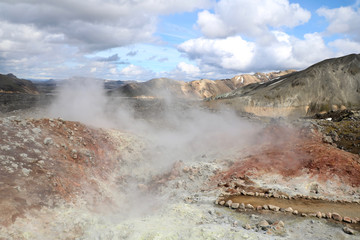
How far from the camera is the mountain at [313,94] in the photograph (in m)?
61.0

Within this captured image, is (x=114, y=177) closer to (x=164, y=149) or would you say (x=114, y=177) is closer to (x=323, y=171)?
(x=164, y=149)

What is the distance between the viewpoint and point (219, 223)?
8.32 m

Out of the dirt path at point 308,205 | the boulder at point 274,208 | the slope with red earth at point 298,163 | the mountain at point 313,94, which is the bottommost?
the dirt path at point 308,205

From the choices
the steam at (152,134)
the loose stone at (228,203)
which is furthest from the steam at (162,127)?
the loose stone at (228,203)

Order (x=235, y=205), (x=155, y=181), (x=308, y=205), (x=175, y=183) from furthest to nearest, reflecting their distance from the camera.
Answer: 1. (x=155, y=181)
2. (x=175, y=183)
3. (x=308, y=205)
4. (x=235, y=205)

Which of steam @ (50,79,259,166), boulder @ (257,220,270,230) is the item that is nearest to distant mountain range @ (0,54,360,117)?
steam @ (50,79,259,166)

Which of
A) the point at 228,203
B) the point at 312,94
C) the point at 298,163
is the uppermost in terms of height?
the point at 312,94

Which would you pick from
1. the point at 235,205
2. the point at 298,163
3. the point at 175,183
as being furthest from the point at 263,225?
the point at 298,163

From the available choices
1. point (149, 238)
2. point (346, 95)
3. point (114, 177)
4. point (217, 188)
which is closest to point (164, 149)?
point (114, 177)

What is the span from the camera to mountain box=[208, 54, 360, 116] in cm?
6097

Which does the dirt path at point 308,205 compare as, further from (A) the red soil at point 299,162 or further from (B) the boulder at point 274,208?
(A) the red soil at point 299,162

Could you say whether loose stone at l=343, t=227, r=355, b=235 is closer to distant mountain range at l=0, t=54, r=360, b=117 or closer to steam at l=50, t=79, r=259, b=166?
steam at l=50, t=79, r=259, b=166

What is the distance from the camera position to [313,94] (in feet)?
205

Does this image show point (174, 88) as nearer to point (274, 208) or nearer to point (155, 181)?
point (155, 181)
